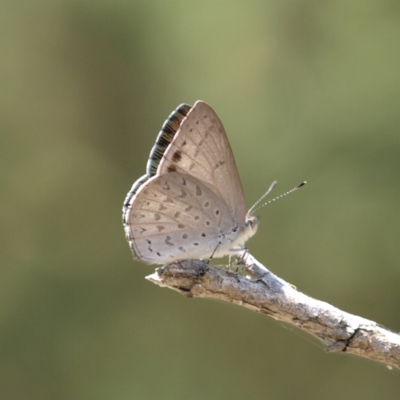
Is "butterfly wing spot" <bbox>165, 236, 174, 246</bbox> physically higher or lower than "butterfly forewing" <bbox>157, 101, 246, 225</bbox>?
lower

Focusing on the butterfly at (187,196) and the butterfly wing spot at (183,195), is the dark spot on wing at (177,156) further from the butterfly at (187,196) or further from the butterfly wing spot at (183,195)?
the butterfly wing spot at (183,195)

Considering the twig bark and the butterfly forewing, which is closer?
the twig bark

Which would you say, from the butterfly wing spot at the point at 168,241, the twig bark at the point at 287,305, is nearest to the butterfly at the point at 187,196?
the butterfly wing spot at the point at 168,241

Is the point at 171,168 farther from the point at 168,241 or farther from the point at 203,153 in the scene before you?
the point at 168,241

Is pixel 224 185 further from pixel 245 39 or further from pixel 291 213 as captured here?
pixel 245 39

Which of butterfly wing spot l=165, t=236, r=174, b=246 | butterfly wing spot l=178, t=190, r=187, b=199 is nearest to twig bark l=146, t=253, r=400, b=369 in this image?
butterfly wing spot l=165, t=236, r=174, b=246

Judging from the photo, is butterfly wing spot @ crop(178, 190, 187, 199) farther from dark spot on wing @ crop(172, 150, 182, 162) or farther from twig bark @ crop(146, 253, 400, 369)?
twig bark @ crop(146, 253, 400, 369)
